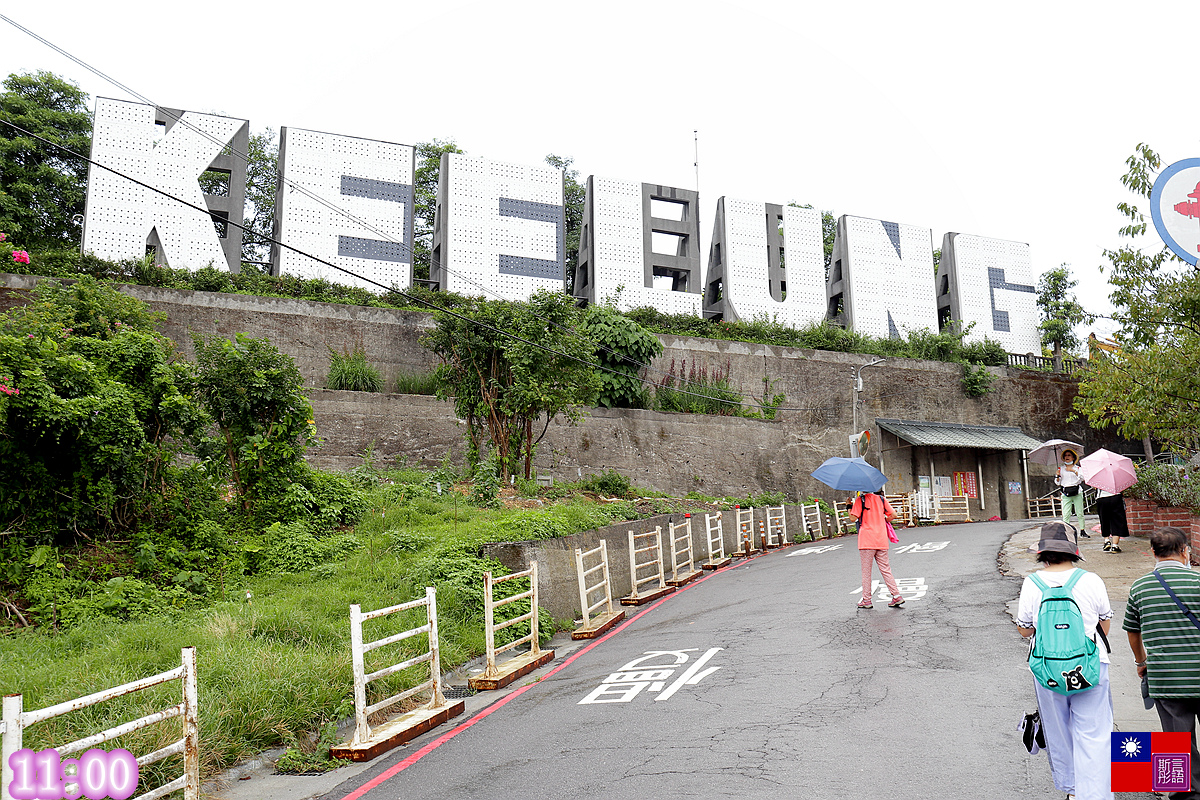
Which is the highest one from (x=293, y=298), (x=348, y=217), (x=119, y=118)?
(x=119, y=118)

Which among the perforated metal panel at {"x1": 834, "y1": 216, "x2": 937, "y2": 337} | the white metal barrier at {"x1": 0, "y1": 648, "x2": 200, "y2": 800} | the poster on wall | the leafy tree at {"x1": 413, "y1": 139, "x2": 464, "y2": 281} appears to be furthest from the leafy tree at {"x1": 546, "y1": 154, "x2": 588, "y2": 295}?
the white metal barrier at {"x1": 0, "y1": 648, "x2": 200, "y2": 800}

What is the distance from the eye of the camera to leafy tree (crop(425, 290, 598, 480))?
766 inches

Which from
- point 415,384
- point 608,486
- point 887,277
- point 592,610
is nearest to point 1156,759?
point 592,610

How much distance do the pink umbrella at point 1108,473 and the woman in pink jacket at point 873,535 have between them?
4.66m

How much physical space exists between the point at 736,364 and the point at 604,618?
19.4 metres

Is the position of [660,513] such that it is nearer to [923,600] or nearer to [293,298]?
[923,600]

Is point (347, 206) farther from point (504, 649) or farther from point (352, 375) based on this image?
point (504, 649)

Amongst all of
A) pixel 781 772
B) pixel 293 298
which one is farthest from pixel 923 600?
pixel 293 298

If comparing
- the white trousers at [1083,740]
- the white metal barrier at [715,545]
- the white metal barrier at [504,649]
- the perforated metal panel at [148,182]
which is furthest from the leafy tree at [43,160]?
the white trousers at [1083,740]

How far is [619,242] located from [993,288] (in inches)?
749

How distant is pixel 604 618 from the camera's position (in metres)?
13.3

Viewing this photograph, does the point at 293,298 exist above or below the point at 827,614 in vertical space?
above

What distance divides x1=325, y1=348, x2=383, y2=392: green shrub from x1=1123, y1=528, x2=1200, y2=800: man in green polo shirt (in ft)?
67.8

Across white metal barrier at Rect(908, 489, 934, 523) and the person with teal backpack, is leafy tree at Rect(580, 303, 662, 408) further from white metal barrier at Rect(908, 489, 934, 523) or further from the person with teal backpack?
the person with teal backpack
